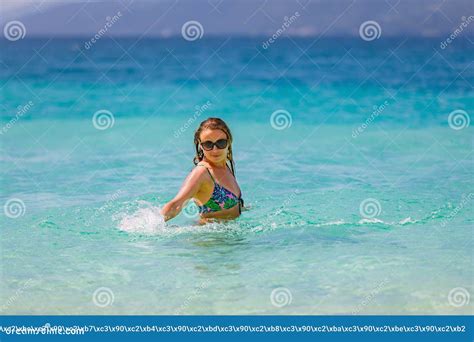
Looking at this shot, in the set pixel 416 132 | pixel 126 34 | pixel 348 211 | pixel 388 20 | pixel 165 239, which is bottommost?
pixel 165 239

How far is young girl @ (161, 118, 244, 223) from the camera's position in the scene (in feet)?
21.2

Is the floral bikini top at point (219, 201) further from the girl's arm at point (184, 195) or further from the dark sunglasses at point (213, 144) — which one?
the dark sunglasses at point (213, 144)

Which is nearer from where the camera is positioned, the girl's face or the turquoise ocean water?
the turquoise ocean water

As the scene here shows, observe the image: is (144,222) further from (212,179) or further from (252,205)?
(252,205)

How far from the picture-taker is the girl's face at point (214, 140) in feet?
21.3

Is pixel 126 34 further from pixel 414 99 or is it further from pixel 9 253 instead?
pixel 9 253

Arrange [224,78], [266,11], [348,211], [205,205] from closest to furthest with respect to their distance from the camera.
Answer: [205,205] → [348,211] → [224,78] → [266,11]

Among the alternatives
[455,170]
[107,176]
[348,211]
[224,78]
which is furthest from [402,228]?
[224,78]

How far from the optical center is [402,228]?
7.16 metres

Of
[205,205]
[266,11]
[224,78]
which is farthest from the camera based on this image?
[266,11]

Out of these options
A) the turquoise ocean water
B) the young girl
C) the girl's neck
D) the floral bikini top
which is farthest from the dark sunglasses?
the turquoise ocean water

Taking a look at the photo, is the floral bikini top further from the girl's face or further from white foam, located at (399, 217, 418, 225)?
white foam, located at (399, 217, 418, 225)

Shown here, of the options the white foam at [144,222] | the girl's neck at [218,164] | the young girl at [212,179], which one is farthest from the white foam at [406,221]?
the white foam at [144,222]

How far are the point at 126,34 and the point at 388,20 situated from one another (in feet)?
107
